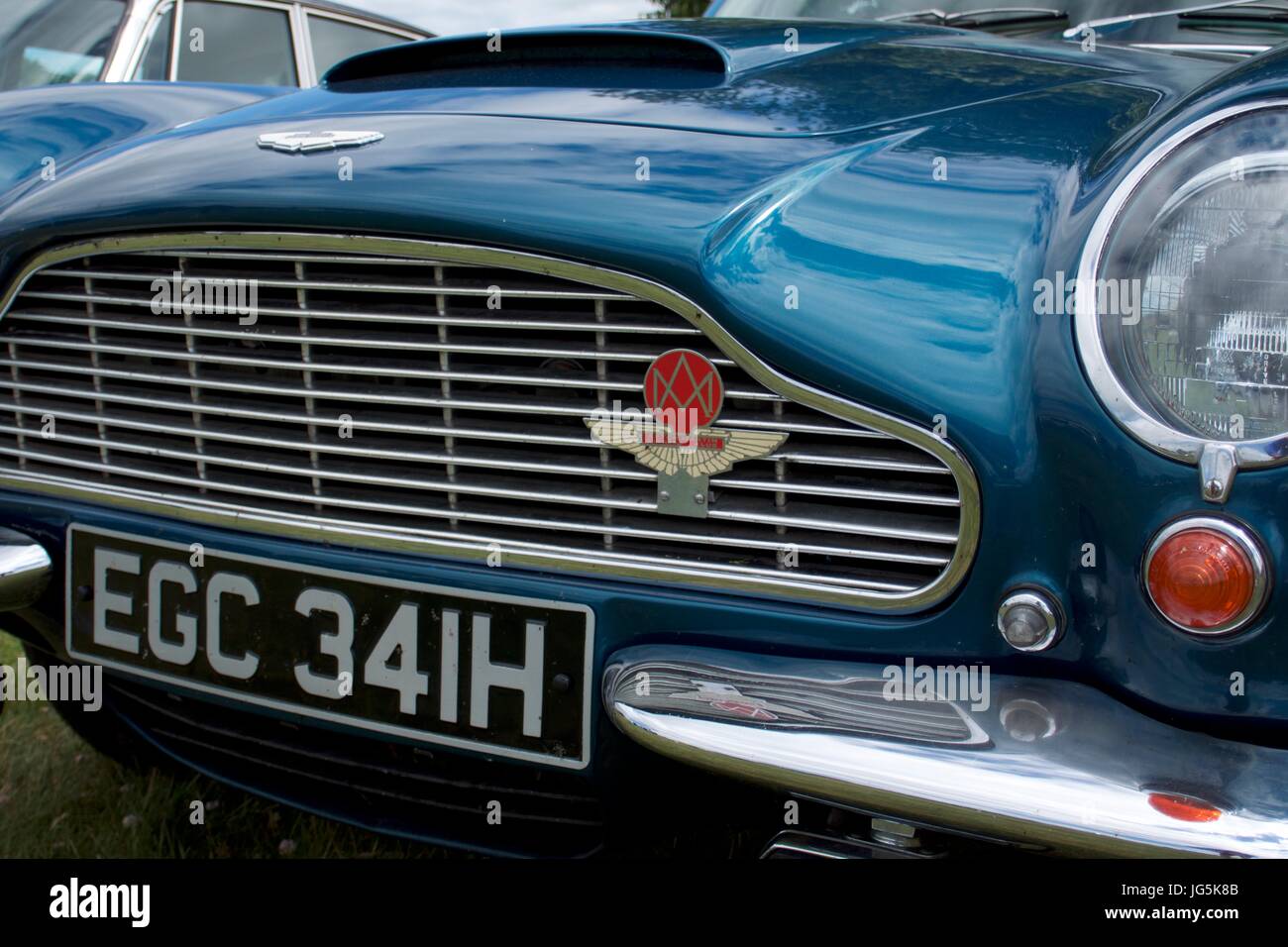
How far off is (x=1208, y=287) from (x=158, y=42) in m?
3.47

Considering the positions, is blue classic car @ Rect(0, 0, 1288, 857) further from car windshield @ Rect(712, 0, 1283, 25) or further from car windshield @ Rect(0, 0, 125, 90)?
car windshield @ Rect(0, 0, 125, 90)

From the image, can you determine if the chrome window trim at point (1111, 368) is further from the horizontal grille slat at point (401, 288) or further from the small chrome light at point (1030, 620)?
the horizontal grille slat at point (401, 288)

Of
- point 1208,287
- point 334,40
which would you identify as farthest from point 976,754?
point 334,40

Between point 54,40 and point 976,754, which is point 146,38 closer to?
point 54,40

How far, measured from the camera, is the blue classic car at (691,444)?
44.3 inches

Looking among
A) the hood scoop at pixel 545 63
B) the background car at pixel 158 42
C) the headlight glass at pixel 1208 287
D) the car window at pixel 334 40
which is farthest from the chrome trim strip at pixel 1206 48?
the car window at pixel 334 40

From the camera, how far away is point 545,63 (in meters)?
1.83

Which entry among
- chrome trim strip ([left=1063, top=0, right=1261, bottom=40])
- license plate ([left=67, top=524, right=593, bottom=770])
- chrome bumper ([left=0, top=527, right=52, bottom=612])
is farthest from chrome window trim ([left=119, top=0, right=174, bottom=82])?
chrome trim strip ([left=1063, top=0, right=1261, bottom=40])

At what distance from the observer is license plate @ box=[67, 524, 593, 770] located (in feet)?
4.46

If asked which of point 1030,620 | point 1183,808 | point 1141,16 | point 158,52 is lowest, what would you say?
point 1183,808

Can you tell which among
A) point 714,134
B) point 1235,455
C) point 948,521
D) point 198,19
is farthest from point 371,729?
point 198,19

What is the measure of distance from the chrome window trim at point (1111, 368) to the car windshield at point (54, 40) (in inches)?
127

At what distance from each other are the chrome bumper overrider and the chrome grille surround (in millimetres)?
108
